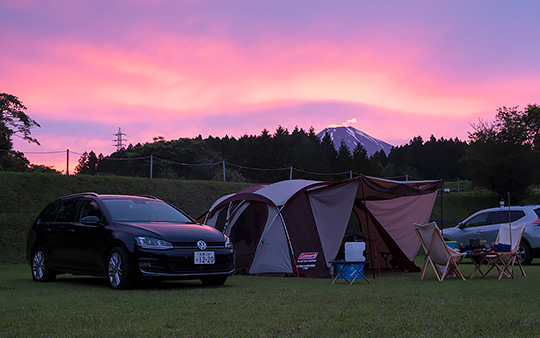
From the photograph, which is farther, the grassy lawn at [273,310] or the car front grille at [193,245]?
the car front grille at [193,245]

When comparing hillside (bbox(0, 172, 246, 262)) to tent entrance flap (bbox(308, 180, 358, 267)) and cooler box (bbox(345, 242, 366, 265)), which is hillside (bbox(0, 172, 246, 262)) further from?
cooler box (bbox(345, 242, 366, 265))

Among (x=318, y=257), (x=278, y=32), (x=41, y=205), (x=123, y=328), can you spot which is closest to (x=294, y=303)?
(x=123, y=328)

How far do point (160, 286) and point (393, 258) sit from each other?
6.31m

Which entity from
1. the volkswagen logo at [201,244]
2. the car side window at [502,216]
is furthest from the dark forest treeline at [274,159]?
the volkswagen logo at [201,244]

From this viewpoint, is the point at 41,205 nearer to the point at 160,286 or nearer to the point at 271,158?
the point at 160,286

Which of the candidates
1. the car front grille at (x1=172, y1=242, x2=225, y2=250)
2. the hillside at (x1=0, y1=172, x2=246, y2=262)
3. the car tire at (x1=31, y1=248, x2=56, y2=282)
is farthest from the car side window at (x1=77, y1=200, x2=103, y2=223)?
the hillside at (x1=0, y1=172, x2=246, y2=262)

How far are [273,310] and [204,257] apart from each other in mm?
2901

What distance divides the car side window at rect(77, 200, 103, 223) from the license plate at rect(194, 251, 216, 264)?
1.93 m

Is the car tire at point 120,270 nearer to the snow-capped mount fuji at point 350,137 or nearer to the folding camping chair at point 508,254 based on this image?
the folding camping chair at point 508,254

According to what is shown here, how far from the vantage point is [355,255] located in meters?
10.4

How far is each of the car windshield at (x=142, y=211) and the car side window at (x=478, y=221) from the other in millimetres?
10146

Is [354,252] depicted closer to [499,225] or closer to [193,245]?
[193,245]

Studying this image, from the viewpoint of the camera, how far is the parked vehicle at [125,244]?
28.6 ft

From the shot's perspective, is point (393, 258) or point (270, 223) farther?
point (393, 258)
